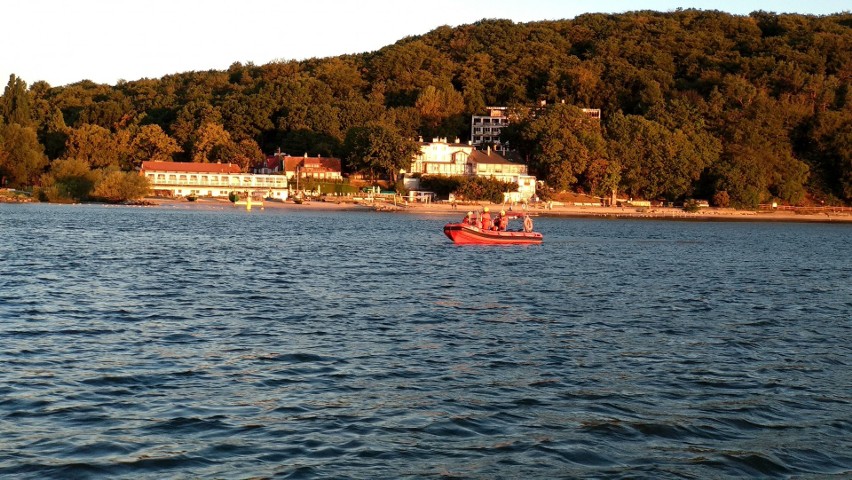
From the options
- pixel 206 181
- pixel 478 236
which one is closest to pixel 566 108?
pixel 206 181

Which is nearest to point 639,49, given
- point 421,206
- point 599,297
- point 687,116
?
point 687,116

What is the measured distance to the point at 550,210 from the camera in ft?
355

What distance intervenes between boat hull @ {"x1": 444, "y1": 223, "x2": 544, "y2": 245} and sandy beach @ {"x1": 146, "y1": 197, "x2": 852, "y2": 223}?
47.4 metres

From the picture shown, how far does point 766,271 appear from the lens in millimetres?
42000

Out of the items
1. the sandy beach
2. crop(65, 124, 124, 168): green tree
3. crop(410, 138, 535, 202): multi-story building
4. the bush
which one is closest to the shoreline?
the sandy beach

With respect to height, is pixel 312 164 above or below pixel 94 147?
below

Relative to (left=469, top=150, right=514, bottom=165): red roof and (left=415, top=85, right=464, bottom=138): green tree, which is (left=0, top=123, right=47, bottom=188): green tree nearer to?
(left=469, top=150, right=514, bottom=165): red roof

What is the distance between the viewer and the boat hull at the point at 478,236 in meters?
51.1

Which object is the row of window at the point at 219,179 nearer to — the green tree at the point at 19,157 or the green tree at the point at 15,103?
the green tree at the point at 19,157

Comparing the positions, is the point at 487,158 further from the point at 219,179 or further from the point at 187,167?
the point at 187,167

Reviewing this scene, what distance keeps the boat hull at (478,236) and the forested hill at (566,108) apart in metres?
62.0

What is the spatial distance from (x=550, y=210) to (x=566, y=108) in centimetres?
1792

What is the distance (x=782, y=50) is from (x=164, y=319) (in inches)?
6046

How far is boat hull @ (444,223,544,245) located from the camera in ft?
168
